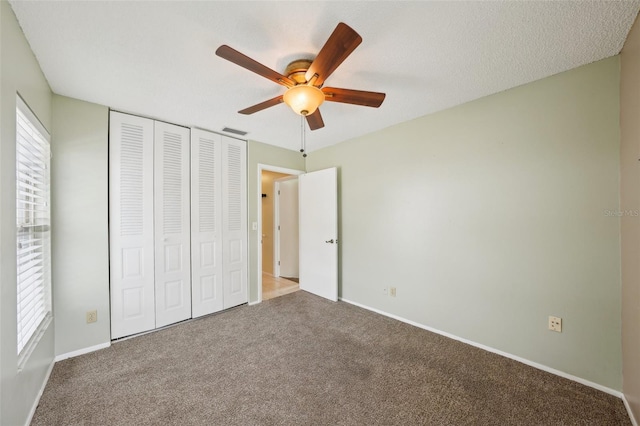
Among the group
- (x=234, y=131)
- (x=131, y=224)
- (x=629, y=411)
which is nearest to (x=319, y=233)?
(x=234, y=131)

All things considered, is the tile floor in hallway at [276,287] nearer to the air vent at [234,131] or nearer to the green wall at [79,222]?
the green wall at [79,222]

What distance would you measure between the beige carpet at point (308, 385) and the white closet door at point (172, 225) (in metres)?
0.33

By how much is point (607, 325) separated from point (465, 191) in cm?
138

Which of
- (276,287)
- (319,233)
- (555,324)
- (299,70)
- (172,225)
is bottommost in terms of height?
(276,287)

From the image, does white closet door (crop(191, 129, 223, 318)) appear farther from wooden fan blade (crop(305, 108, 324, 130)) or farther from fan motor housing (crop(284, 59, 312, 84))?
fan motor housing (crop(284, 59, 312, 84))

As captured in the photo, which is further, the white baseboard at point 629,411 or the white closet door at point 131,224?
the white closet door at point 131,224

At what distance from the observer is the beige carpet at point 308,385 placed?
5.07ft

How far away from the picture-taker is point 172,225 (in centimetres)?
281

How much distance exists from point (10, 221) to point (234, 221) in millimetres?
2084

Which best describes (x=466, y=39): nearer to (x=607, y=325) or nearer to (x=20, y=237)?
(x=607, y=325)

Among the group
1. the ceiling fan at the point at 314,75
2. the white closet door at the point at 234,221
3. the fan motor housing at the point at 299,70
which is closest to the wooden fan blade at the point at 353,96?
the ceiling fan at the point at 314,75

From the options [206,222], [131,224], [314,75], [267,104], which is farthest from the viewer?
[206,222]

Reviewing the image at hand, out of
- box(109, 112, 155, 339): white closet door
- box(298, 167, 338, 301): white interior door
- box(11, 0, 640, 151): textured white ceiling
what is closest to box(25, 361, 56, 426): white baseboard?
box(109, 112, 155, 339): white closet door

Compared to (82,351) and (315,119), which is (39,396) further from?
(315,119)
